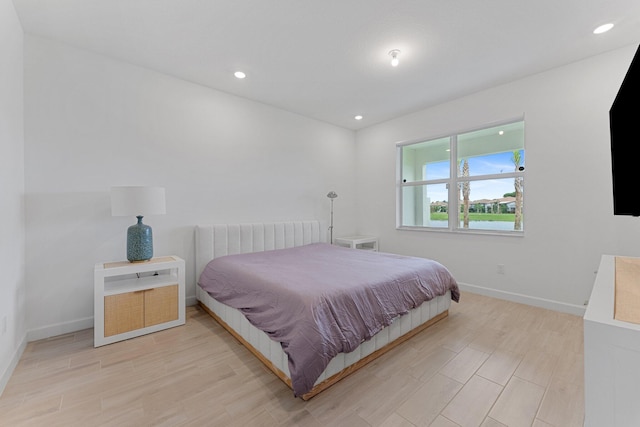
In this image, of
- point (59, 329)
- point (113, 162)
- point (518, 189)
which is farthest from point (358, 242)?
point (59, 329)

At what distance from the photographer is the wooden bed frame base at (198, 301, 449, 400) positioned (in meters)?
1.69

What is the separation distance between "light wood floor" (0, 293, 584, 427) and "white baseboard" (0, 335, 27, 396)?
4cm

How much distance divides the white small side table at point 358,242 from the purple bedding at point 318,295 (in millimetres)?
1275

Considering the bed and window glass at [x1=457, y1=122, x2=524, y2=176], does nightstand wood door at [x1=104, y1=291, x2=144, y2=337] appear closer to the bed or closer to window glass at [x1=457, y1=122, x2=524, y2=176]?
the bed

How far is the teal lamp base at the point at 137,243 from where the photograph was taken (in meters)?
2.49

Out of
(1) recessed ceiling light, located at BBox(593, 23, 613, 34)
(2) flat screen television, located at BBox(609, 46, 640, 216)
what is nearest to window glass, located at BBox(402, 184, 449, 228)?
(1) recessed ceiling light, located at BBox(593, 23, 613, 34)

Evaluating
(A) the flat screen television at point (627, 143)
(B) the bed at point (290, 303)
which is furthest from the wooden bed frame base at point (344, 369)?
(A) the flat screen television at point (627, 143)

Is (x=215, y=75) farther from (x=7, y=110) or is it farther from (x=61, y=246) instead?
(x=61, y=246)

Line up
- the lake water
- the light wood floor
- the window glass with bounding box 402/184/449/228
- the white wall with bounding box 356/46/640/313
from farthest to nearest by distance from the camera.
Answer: the window glass with bounding box 402/184/449/228, the lake water, the white wall with bounding box 356/46/640/313, the light wood floor

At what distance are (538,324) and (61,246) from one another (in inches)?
182

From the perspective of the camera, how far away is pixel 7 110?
6.16 feet

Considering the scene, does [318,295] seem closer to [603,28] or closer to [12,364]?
[12,364]

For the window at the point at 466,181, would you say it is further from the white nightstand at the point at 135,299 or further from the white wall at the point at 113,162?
the white nightstand at the point at 135,299

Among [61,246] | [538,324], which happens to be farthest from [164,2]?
[538,324]
